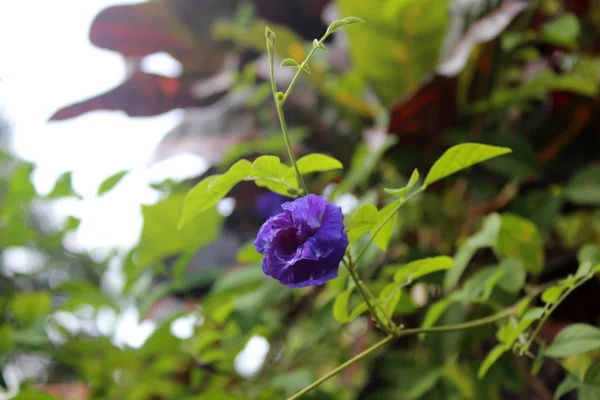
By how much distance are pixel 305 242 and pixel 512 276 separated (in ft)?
0.79

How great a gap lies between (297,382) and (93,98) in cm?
67

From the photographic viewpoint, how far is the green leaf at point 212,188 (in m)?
0.30

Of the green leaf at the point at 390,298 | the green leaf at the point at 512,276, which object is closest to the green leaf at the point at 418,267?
the green leaf at the point at 390,298

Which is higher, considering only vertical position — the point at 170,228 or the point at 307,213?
the point at 307,213

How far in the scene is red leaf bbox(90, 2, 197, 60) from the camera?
101cm

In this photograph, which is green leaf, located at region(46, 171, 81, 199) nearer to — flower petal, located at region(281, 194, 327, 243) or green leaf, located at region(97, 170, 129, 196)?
green leaf, located at region(97, 170, 129, 196)

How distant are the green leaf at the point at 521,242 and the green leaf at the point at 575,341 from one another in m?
0.12

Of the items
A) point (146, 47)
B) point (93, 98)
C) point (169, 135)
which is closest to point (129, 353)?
point (169, 135)

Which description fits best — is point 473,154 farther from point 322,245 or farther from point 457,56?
point 457,56

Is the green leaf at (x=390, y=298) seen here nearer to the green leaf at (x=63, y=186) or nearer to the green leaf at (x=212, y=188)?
the green leaf at (x=212, y=188)

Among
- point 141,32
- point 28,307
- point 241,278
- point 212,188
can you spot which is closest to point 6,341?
point 28,307

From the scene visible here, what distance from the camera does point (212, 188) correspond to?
0.30 metres

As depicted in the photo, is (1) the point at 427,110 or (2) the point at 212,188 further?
(1) the point at 427,110

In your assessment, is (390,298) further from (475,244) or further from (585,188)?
(585,188)
